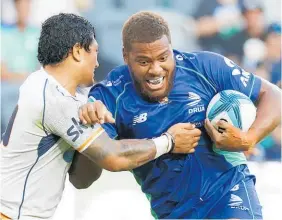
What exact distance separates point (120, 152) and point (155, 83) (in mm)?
653

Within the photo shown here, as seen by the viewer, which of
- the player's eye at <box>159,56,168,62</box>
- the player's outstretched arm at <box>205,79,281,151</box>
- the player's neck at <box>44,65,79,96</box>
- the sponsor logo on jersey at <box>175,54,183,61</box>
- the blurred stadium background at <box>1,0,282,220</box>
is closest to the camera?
the player's neck at <box>44,65,79,96</box>

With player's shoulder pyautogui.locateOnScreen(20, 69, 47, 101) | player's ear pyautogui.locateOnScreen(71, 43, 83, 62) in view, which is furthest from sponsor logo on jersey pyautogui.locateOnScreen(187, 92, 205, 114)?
player's shoulder pyautogui.locateOnScreen(20, 69, 47, 101)

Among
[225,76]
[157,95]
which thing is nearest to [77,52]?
[157,95]

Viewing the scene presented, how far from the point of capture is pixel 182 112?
5.47 metres

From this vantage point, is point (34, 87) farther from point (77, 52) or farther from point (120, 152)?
point (120, 152)

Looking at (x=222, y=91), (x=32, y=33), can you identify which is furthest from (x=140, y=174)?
(x=32, y=33)

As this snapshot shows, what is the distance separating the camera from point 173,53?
18.3ft

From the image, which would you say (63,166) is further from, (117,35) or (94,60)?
(117,35)

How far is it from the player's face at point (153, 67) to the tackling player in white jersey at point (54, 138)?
34 cm

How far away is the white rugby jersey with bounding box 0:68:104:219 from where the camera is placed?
4.89 metres

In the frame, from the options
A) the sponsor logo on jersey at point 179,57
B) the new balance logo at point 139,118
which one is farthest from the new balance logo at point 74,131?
the sponsor logo on jersey at point 179,57

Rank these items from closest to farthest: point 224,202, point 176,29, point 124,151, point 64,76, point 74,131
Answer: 1. point 74,131
2. point 124,151
3. point 64,76
4. point 224,202
5. point 176,29

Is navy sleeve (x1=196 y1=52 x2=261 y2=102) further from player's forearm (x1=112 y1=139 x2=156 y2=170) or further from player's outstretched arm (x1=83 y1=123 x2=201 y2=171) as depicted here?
player's forearm (x1=112 y1=139 x2=156 y2=170)

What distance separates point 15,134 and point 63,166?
392 mm
